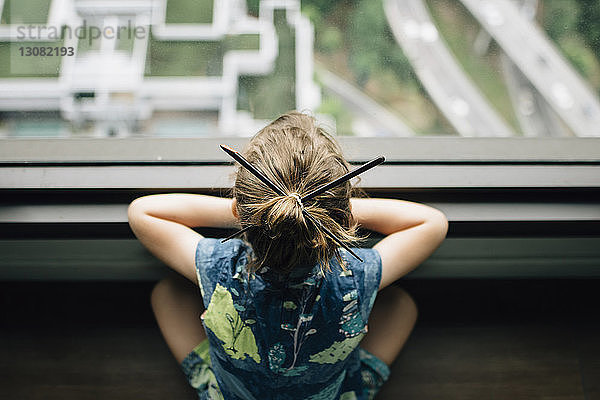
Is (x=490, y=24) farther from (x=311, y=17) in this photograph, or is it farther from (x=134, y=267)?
(x=134, y=267)

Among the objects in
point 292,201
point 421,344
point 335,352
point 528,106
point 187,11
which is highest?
point 187,11

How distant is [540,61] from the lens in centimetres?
96

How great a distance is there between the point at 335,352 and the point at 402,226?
8.9 inches

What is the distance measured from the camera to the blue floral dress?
728 millimetres

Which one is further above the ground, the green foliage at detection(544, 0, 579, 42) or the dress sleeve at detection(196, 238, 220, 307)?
the green foliage at detection(544, 0, 579, 42)

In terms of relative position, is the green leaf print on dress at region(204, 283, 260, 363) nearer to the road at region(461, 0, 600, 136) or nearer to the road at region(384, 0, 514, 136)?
the road at region(384, 0, 514, 136)

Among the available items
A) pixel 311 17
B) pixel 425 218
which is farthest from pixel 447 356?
pixel 311 17

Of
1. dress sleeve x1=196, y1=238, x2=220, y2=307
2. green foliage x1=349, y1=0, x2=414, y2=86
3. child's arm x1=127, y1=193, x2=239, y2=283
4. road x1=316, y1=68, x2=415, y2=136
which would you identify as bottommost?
dress sleeve x1=196, y1=238, x2=220, y2=307

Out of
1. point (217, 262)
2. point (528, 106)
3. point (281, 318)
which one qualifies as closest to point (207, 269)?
point (217, 262)

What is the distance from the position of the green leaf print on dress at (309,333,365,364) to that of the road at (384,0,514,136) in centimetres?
43

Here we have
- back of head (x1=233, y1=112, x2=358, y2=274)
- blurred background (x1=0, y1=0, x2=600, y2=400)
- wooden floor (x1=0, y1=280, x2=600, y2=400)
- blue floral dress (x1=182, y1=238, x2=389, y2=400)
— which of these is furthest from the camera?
wooden floor (x1=0, y1=280, x2=600, y2=400)

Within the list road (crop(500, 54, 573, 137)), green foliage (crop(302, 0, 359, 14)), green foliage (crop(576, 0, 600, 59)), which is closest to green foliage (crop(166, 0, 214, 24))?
green foliage (crop(302, 0, 359, 14))

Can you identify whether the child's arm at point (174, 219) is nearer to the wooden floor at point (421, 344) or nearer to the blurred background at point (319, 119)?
Result: the blurred background at point (319, 119)

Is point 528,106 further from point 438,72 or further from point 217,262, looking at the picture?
point 217,262
